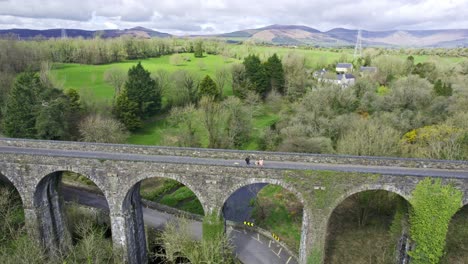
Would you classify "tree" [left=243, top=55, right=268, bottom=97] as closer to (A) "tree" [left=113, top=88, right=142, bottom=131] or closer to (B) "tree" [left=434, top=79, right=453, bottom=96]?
(A) "tree" [left=113, top=88, right=142, bottom=131]

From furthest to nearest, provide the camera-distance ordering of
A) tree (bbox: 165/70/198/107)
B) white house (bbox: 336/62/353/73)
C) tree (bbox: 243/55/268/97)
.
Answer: white house (bbox: 336/62/353/73) → tree (bbox: 243/55/268/97) → tree (bbox: 165/70/198/107)

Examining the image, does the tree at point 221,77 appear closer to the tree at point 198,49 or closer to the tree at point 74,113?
the tree at point 198,49

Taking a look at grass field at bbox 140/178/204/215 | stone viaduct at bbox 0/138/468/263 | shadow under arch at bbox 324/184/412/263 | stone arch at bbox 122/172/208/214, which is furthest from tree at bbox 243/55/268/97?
stone arch at bbox 122/172/208/214

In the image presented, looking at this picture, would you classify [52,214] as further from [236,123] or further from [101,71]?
[101,71]

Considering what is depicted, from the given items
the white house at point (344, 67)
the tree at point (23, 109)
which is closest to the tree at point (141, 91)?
the tree at point (23, 109)

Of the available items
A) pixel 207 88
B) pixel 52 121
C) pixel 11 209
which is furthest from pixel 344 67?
pixel 11 209

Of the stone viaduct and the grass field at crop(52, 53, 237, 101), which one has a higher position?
the grass field at crop(52, 53, 237, 101)
